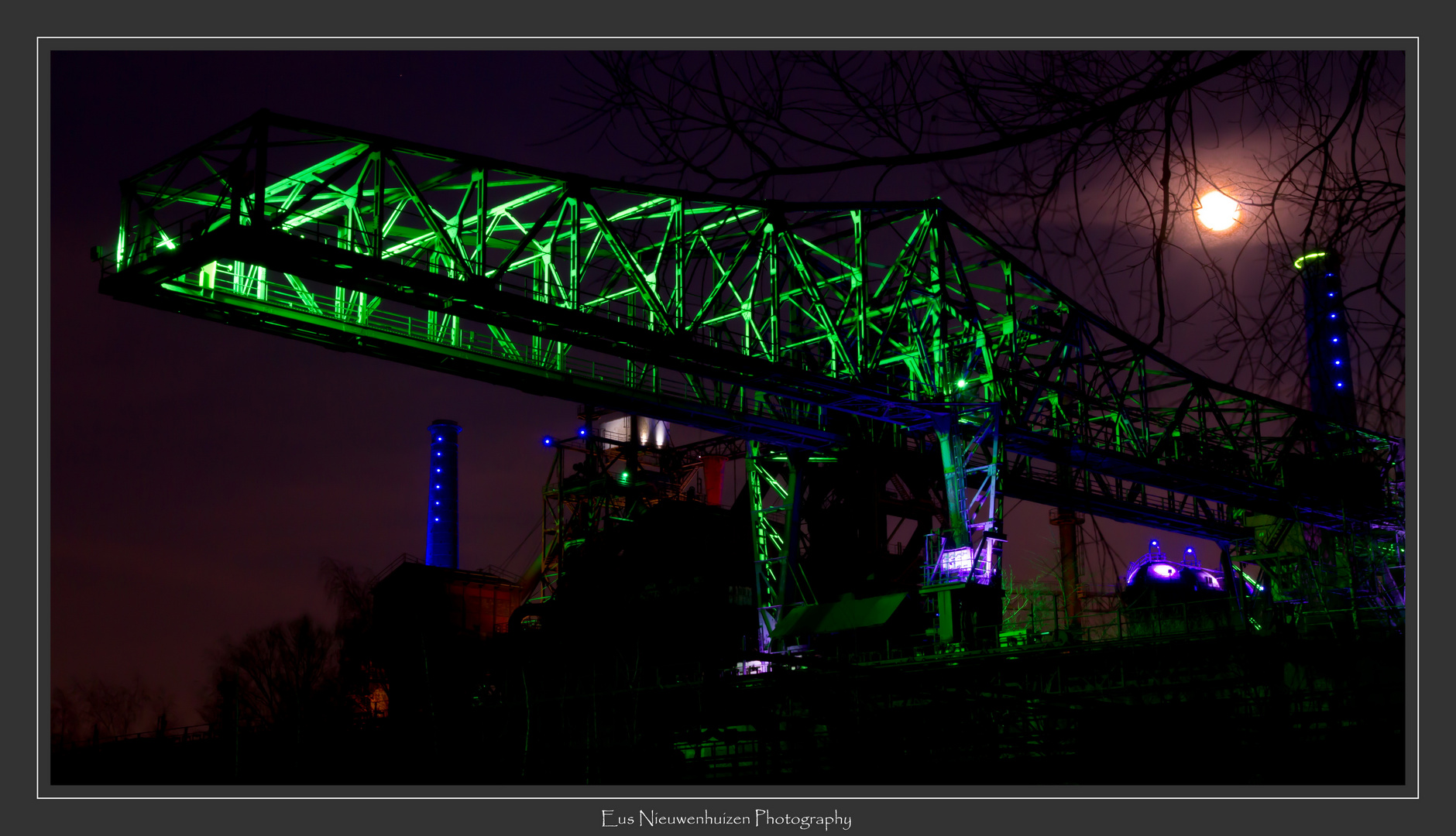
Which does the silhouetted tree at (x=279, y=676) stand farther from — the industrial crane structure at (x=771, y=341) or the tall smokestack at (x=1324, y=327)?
the tall smokestack at (x=1324, y=327)

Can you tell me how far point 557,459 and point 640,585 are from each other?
Answer: 15458 mm

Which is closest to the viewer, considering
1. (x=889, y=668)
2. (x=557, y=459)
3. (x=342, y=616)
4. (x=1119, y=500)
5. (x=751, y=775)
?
(x=751, y=775)

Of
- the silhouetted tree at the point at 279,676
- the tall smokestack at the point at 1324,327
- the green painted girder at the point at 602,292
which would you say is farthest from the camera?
the silhouetted tree at the point at 279,676

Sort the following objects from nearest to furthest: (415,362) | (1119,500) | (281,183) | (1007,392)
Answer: (281,183)
(415,362)
(1007,392)
(1119,500)

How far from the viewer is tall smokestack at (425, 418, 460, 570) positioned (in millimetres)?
89750

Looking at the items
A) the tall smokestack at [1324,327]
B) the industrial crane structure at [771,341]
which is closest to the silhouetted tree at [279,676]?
the industrial crane structure at [771,341]

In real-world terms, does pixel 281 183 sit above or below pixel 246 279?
above

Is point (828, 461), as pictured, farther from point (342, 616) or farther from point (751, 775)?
point (342, 616)

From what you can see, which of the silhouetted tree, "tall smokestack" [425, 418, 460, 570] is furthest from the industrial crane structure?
"tall smokestack" [425, 418, 460, 570]

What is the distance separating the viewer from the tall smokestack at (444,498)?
8975 centimetres

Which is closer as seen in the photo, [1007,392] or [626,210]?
[626,210]

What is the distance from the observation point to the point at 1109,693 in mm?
32406

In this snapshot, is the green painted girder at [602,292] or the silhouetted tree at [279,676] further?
the silhouetted tree at [279,676]

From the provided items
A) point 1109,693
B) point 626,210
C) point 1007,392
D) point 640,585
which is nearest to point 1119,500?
point 1007,392
